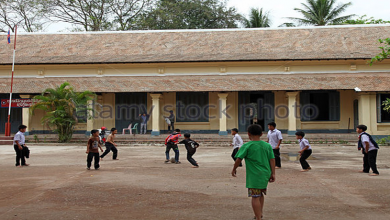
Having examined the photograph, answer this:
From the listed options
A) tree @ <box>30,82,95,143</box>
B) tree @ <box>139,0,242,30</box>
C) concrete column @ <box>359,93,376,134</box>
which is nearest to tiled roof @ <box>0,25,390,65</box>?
concrete column @ <box>359,93,376,134</box>

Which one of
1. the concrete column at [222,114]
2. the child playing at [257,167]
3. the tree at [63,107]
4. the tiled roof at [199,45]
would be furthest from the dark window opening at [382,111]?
the child playing at [257,167]

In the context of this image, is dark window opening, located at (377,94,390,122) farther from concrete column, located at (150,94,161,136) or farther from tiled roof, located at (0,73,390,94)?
concrete column, located at (150,94,161,136)

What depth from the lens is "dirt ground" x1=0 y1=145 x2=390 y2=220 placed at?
545 centimetres

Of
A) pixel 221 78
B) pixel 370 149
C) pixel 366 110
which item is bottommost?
pixel 370 149

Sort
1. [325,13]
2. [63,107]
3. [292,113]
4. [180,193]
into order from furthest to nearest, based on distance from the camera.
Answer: [325,13], [292,113], [63,107], [180,193]

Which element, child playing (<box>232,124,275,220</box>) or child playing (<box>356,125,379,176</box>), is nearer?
child playing (<box>232,124,275,220</box>)

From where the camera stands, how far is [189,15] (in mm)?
36469

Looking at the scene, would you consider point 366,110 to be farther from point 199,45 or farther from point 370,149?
point 370,149

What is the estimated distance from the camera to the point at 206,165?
10.8 m

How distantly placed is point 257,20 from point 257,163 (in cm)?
3412

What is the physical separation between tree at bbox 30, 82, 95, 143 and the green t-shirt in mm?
15259

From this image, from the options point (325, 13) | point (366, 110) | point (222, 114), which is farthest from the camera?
point (325, 13)

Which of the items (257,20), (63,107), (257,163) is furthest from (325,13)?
(257,163)

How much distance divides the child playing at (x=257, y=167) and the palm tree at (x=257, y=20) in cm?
3365
